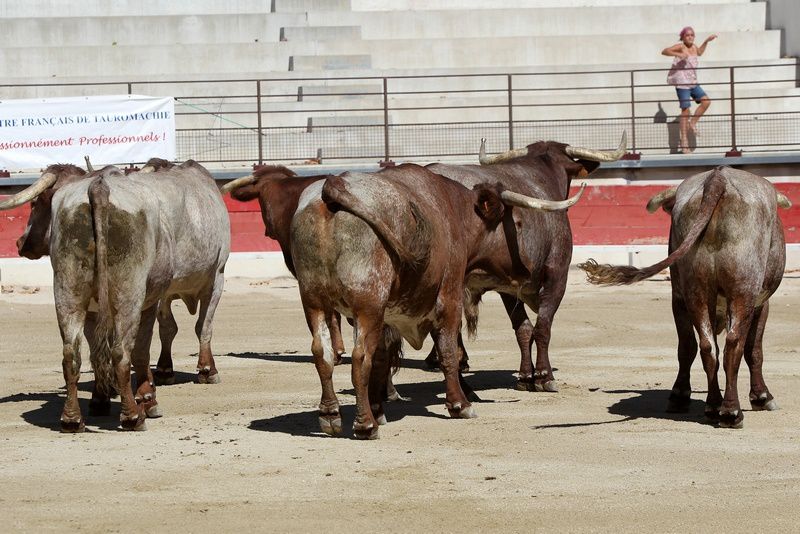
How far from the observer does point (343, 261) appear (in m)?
8.20

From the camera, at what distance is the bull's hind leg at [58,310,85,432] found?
870cm

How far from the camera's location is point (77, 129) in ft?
65.6

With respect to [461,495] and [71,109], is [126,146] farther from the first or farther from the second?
[461,495]

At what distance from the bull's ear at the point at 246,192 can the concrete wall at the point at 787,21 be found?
50.8ft

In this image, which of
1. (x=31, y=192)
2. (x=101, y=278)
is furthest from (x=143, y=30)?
(x=101, y=278)

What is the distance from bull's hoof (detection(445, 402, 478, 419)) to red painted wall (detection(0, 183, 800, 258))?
10.7m

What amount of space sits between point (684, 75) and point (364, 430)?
1452 cm

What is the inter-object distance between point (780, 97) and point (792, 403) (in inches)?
546

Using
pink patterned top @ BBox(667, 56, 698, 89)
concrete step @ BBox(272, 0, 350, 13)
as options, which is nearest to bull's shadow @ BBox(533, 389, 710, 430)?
pink patterned top @ BBox(667, 56, 698, 89)

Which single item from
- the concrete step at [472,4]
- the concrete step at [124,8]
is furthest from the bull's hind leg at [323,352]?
the concrete step at [124,8]

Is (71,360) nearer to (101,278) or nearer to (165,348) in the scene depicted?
(101,278)

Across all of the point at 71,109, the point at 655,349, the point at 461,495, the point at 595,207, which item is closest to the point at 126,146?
the point at 71,109

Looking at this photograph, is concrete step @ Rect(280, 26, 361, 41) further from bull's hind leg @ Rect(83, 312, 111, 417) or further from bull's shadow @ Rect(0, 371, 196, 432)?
bull's hind leg @ Rect(83, 312, 111, 417)

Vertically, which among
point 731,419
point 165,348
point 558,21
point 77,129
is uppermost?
point 558,21
